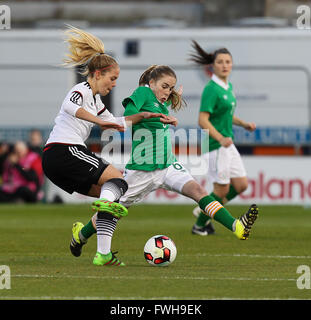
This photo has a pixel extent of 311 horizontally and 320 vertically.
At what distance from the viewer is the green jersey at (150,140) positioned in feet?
32.1

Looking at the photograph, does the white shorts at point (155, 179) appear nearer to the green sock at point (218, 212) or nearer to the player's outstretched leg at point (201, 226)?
the green sock at point (218, 212)

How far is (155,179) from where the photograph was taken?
9812 mm

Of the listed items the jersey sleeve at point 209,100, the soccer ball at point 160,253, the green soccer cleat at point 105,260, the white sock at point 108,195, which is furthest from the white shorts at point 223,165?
the white sock at point 108,195

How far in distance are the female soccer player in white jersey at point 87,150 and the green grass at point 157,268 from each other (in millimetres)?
480

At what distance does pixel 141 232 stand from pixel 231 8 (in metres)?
14.1

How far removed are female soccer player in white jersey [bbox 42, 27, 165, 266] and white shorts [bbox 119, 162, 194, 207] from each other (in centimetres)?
49

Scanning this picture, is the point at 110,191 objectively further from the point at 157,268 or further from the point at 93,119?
the point at 157,268

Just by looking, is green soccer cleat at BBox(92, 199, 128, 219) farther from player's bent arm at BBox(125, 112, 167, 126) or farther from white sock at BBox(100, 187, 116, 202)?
player's bent arm at BBox(125, 112, 167, 126)

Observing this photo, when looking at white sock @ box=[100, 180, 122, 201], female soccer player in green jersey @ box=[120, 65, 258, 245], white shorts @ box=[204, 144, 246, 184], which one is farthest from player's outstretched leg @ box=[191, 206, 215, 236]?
white sock @ box=[100, 180, 122, 201]

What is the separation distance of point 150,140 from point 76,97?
41.1 inches

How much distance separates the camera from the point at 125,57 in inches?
907
